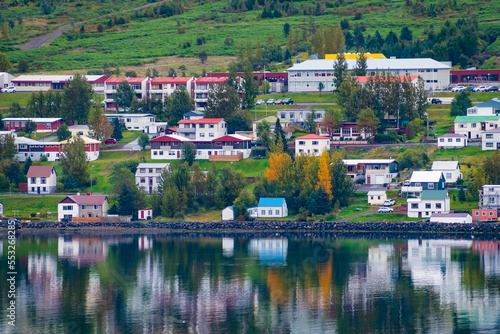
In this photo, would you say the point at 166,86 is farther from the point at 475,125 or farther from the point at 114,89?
the point at 475,125

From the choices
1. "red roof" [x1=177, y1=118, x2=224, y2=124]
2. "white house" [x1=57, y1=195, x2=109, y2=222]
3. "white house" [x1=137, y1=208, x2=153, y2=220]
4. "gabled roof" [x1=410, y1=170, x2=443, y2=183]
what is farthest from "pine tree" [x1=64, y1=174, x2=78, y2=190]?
"gabled roof" [x1=410, y1=170, x2=443, y2=183]

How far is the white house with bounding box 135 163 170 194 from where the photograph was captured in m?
77.9

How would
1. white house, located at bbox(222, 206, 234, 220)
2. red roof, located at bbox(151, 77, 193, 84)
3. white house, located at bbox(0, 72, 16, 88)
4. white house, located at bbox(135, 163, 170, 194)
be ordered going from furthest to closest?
white house, located at bbox(0, 72, 16, 88) → red roof, located at bbox(151, 77, 193, 84) → white house, located at bbox(135, 163, 170, 194) → white house, located at bbox(222, 206, 234, 220)

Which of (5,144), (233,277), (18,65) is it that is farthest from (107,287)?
(18,65)

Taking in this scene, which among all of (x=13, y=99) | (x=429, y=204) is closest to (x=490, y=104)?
(x=429, y=204)

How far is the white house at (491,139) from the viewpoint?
7681cm

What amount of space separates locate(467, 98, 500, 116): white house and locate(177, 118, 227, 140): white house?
1033 inches

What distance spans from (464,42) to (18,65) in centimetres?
6665

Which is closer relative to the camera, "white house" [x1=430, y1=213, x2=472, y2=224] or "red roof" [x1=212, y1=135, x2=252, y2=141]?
"white house" [x1=430, y1=213, x2=472, y2=224]

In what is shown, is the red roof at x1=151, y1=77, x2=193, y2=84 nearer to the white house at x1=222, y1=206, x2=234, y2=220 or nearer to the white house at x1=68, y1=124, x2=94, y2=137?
the white house at x1=68, y1=124, x2=94, y2=137

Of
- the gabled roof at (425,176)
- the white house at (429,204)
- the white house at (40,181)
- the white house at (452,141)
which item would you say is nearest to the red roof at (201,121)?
the white house at (40,181)

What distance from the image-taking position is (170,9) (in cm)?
16288

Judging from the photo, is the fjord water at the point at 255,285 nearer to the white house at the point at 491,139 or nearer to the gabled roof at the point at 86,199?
the gabled roof at the point at 86,199

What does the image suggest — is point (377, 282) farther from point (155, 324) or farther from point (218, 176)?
point (218, 176)
